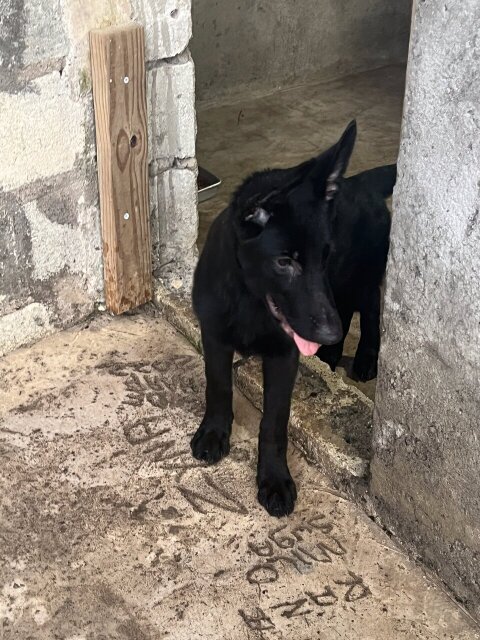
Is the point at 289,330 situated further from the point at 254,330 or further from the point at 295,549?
the point at 295,549

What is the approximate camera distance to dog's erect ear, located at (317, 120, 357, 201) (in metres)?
2.14

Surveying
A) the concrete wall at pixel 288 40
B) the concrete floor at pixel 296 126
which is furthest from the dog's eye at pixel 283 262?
the concrete wall at pixel 288 40

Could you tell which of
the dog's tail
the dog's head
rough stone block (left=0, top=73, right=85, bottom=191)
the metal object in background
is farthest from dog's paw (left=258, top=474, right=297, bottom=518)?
the metal object in background

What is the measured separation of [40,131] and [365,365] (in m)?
1.53

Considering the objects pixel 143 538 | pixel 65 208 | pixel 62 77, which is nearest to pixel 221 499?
pixel 143 538

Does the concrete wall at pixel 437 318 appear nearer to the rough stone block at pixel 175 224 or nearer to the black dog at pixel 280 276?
the black dog at pixel 280 276

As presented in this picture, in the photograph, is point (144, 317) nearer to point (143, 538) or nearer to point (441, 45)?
point (143, 538)

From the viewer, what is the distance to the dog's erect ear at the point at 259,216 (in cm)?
220

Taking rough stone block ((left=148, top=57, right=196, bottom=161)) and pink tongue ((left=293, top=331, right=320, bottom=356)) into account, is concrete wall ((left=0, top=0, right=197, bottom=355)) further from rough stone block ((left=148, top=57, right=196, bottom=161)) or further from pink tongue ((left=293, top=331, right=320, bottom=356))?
pink tongue ((left=293, top=331, right=320, bottom=356))

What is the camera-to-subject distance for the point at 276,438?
107 inches

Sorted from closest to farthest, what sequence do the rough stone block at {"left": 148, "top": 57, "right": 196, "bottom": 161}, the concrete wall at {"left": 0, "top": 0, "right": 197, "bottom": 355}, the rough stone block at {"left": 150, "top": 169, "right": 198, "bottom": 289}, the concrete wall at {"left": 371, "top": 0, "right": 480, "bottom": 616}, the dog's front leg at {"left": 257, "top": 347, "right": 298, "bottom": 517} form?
the concrete wall at {"left": 371, "top": 0, "right": 480, "bottom": 616} < the dog's front leg at {"left": 257, "top": 347, "right": 298, "bottom": 517} < the concrete wall at {"left": 0, "top": 0, "right": 197, "bottom": 355} < the rough stone block at {"left": 148, "top": 57, "right": 196, "bottom": 161} < the rough stone block at {"left": 150, "top": 169, "right": 198, "bottom": 289}

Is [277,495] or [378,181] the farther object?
[378,181]

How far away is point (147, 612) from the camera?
2346 millimetres

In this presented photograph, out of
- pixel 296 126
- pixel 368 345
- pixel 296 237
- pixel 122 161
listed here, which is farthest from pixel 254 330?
pixel 296 126
